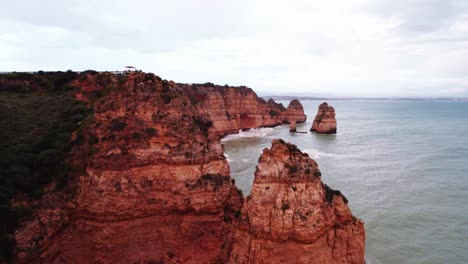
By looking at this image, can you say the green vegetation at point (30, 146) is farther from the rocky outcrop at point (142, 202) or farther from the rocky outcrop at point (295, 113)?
the rocky outcrop at point (295, 113)

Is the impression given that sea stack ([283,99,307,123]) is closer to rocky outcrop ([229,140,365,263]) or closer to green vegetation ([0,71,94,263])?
green vegetation ([0,71,94,263])

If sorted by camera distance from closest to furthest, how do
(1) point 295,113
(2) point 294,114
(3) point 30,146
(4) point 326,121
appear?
(3) point 30,146 < (4) point 326,121 < (2) point 294,114 < (1) point 295,113

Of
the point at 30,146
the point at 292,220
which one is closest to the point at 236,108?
the point at 30,146

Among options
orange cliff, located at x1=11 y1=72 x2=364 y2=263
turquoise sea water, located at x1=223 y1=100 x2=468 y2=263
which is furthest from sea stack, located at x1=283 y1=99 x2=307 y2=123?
orange cliff, located at x1=11 y1=72 x2=364 y2=263

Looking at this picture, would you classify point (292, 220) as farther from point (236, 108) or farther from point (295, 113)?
point (295, 113)

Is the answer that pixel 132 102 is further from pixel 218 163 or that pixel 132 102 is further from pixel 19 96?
pixel 19 96

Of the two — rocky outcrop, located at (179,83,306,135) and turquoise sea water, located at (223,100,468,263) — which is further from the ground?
rocky outcrop, located at (179,83,306,135)

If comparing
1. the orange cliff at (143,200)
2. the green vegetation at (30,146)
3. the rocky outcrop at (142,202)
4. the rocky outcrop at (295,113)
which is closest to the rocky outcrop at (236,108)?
the rocky outcrop at (295,113)
